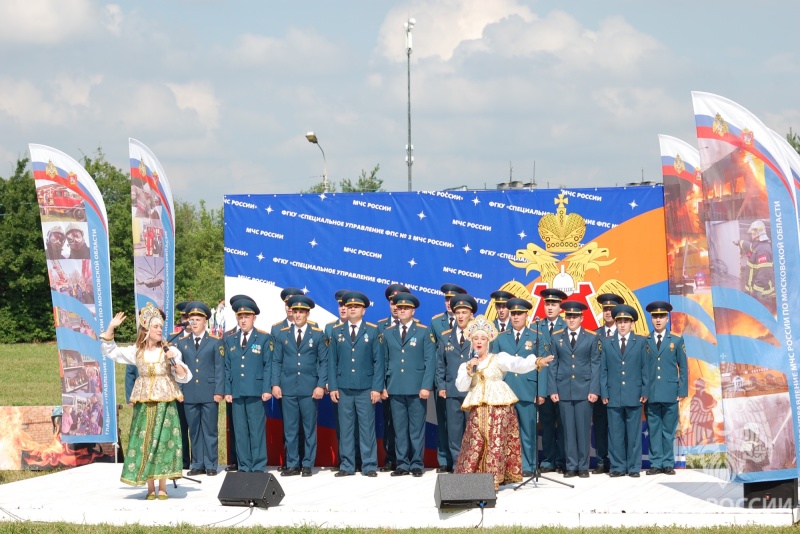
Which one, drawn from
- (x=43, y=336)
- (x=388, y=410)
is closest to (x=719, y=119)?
(x=388, y=410)

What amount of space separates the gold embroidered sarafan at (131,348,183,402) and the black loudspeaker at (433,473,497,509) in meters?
2.42

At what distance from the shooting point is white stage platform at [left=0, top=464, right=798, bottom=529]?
26.1 feet

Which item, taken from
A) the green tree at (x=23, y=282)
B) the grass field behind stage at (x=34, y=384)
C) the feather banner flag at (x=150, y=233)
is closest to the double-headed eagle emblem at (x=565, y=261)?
the feather banner flag at (x=150, y=233)

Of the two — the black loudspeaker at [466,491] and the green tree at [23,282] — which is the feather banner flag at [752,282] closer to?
the black loudspeaker at [466,491]

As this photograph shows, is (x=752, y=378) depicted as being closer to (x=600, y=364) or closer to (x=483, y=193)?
(x=600, y=364)

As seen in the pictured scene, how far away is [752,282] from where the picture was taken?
25.7 feet

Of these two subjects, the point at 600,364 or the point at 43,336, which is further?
the point at 43,336

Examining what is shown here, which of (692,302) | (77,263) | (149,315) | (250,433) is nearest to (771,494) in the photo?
(692,302)

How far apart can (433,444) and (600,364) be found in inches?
80.5

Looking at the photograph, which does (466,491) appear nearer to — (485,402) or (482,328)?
(485,402)

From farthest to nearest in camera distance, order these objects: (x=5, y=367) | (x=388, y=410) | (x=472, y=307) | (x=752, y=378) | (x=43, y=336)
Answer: (x=43, y=336) → (x=5, y=367) → (x=388, y=410) → (x=472, y=307) → (x=752, y=378)

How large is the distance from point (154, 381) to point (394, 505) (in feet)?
7.37

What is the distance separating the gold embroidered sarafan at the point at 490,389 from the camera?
349 inches

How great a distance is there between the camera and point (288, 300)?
10469 millimetres
